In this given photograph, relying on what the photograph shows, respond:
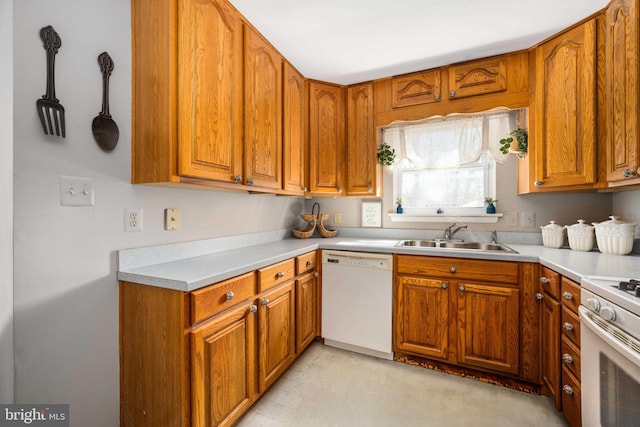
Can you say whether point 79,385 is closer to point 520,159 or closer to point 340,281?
point 340,281

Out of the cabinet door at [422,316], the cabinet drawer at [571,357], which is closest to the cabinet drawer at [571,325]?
the cabinet drawer at [571,357]

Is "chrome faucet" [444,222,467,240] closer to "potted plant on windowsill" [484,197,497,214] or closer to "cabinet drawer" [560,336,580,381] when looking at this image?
"potted plant on windowsill" [484,197,497,214]

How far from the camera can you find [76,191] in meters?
1.19

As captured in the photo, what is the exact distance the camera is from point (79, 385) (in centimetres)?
120

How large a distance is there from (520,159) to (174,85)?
2522 millimetres

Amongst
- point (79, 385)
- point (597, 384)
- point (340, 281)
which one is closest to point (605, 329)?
point (597, 384)

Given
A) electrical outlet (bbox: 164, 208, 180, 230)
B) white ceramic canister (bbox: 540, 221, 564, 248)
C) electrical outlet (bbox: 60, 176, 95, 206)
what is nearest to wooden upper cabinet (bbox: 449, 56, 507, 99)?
white ceramic canister (bbox: 540, 221, 564, 248)

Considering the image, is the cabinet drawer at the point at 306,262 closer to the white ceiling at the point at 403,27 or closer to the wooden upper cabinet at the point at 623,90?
the white ceiling at the point at 403,27

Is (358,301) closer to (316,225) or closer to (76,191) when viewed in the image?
(316,225)

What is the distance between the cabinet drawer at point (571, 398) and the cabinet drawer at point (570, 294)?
346mm

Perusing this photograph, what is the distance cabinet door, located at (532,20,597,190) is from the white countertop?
1.67ft

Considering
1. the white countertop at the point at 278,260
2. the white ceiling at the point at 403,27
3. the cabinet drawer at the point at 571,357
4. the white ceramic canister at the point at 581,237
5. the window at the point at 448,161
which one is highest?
the white ceiling at the point at 403,27

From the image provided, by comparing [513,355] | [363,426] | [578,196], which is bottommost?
[363,426]

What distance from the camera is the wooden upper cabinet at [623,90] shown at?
4.66 feet
